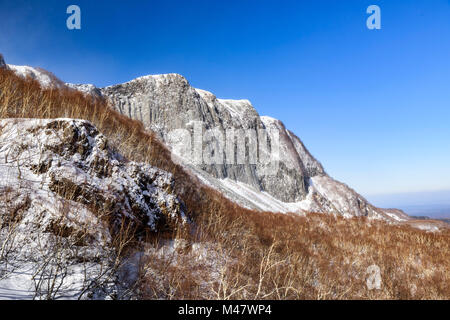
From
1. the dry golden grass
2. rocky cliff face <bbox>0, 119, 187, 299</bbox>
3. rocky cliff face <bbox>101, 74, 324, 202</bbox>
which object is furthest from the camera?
rocky cliff face <bbox>101, 74, 324, 202</bbox>

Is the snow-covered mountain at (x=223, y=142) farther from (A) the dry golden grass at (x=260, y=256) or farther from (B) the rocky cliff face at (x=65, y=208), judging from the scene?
(B) the rocky cliff face at (x=65, y=208)

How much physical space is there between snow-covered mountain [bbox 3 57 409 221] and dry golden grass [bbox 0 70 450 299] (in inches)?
828

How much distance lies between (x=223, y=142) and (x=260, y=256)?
31520mm

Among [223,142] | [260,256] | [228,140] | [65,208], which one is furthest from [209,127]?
[65,208]

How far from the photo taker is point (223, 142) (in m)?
38.4

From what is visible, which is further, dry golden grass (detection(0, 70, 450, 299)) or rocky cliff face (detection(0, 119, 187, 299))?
dry golden grass (detection(0, 70, 450, 299))

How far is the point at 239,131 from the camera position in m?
41.6

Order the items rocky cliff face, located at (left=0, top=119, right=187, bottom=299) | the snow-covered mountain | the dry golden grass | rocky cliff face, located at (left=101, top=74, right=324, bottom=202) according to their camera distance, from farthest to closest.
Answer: rocky cliff face, located at (left=101, top=74, right=324, bottom=202), the snow-covered mountain, the dry golden grass, rocky cliff face, located at (left=0, top=119, right=187, bottom=299)

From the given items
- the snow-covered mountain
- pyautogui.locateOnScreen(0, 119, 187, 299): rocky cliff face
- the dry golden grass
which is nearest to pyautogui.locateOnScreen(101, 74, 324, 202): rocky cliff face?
the snow-covered mountain

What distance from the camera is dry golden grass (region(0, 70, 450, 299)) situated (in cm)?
482

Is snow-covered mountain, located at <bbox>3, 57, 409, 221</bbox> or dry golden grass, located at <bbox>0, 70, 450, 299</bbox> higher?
snow-covered mountain, located at <bbox>3, 57, 409, 221</bbox>

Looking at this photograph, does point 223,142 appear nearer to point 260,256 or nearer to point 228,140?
point 228,140

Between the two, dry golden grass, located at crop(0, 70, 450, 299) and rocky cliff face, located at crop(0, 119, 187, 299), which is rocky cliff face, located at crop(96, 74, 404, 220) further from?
rocky cliff face, located at crop(0, 119, 187, 299)

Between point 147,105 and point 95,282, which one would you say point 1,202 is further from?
point 147,105
